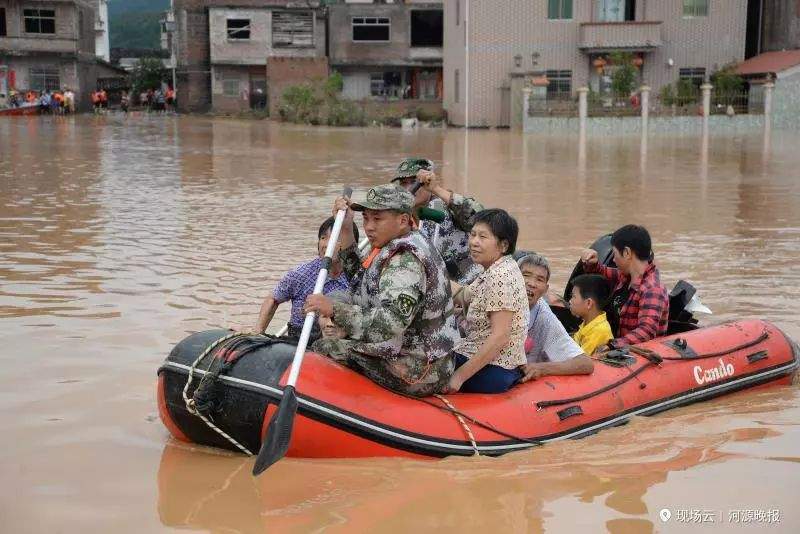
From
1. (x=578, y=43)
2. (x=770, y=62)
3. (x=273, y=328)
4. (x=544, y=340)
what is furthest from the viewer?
(x=578, y=43)

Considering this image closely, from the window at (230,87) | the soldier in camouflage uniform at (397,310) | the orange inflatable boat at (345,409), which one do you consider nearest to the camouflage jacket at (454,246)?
the orange inflatable boat at (345,409)

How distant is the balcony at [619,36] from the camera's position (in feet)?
126

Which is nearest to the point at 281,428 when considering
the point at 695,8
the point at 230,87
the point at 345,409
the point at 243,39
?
the point at 345,409

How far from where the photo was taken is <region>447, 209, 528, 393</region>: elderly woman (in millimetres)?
5348

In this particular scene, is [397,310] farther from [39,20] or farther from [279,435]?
[39,20]

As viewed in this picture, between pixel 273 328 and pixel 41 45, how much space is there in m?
47.0

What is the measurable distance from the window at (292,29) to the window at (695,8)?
18282mm

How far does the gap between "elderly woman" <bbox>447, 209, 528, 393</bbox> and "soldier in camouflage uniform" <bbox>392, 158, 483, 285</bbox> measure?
135cm

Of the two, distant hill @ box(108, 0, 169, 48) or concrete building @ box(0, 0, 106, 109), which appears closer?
concrete building @ box(0, 0, 106, 109)

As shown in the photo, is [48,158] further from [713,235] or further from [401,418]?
[401,418]

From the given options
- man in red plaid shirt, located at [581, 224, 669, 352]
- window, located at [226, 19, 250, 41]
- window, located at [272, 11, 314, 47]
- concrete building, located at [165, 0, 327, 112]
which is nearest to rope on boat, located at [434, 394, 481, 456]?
man in red plaid shirt, located at [581, 224, 669, 352]

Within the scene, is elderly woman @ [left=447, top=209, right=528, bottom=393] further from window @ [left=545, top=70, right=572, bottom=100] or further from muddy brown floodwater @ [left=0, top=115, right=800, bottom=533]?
window @ [left=545, top=70, right=572, bottom=100]

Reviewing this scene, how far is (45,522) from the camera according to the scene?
4.66 metres

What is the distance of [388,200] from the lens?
5.05 meters
